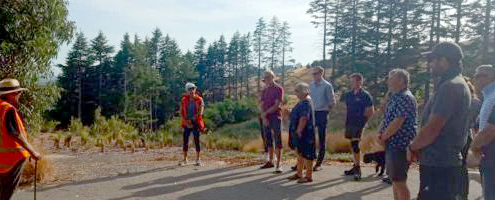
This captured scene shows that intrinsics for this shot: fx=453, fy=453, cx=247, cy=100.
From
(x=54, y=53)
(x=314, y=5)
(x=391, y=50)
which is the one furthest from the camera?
(x=314, y=5)

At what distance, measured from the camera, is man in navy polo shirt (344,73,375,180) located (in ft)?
26.2

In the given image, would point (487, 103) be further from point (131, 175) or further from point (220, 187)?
point (131, 175)

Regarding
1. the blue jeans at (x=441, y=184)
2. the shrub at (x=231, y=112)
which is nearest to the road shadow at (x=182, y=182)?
the blue jeans at (x=441, y=184)

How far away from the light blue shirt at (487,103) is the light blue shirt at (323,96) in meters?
3.59

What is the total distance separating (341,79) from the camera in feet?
149

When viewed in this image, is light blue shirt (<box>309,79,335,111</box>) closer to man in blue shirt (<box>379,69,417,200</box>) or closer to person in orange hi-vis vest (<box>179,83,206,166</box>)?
person in orange hi-vis vest (<box>179,83,206,166</box>)

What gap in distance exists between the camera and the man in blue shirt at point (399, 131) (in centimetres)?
502

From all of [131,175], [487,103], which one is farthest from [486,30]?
[487,103]

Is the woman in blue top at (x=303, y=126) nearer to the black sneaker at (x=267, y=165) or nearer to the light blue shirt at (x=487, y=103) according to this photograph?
the black sneaker at (x=267, y=165)

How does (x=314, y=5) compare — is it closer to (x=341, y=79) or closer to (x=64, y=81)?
(x=341, y=79)

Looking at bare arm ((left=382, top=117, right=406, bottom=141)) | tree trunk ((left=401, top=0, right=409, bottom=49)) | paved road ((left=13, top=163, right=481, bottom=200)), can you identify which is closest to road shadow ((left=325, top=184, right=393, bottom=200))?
paved road ((left=13, top=163, right=481, bottom=200))

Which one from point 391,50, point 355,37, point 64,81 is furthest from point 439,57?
point 64,81

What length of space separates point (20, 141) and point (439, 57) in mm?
4601

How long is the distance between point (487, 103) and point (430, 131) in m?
1.30
